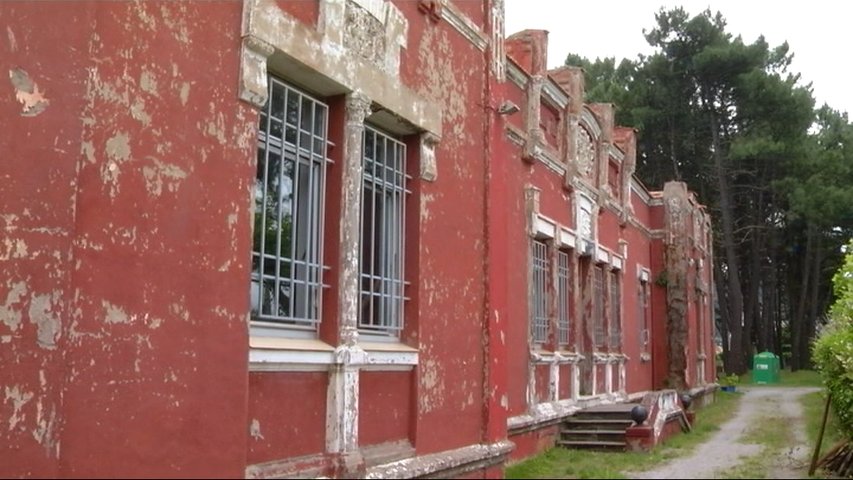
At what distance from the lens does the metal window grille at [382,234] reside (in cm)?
831

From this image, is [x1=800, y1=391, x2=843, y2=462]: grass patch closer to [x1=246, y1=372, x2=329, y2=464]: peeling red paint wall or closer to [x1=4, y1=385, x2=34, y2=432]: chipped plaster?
[x1=246, y1=372, x2=329, y2=464]: peeling red paint wall

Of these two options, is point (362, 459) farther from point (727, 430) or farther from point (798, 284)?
point (798, 284)

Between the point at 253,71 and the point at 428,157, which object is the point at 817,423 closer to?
the point at 428,157

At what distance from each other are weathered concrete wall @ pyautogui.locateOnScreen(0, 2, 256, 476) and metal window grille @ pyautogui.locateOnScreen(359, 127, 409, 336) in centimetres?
222

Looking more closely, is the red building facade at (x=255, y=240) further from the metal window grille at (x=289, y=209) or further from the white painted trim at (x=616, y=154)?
the white painted trim at (x=616, y=154)

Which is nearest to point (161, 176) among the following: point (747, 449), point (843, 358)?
point (843, 358)

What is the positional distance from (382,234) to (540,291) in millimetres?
6170

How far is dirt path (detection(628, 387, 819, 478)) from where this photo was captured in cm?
1005


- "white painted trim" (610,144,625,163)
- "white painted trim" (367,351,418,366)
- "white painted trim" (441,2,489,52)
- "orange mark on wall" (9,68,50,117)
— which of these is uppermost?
"white painted trim" (610,144,625,163)

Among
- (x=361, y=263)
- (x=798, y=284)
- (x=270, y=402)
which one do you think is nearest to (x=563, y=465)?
(x=361, y=263)

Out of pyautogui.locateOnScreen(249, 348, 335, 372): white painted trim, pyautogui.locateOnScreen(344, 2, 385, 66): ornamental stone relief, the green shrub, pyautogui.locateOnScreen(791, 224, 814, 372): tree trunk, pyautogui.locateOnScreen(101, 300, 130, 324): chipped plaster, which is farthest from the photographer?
pyautogui.locateOnScreen(791, 224, 814, 372): tree trunk

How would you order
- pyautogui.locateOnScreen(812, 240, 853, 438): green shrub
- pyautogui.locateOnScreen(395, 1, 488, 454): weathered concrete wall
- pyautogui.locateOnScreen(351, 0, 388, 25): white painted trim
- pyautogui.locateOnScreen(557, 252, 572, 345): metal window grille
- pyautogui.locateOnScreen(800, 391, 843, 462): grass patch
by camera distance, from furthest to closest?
pyautogui.locateOnScreen(557, 252, 572, 345): metal window grille → pyautogui.locateOnScreen(800, 391, 843, 462): grass patch → pyautogui.locateOnScreen(812, 240, 853, 438): green shrub → pyautogui.locateOnScreen(395, 1, 488, 454): weathered concrete wall → pyautogui.locateOnScreen(351, 0, 388, 25): white painted trim

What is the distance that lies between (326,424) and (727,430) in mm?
12328

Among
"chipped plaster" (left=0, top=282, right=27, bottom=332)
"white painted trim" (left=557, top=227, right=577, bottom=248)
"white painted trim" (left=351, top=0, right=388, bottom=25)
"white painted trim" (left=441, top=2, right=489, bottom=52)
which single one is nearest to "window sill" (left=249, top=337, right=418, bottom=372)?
"chipped plaster" (left=0, top=282, right=27, bottom=332)
